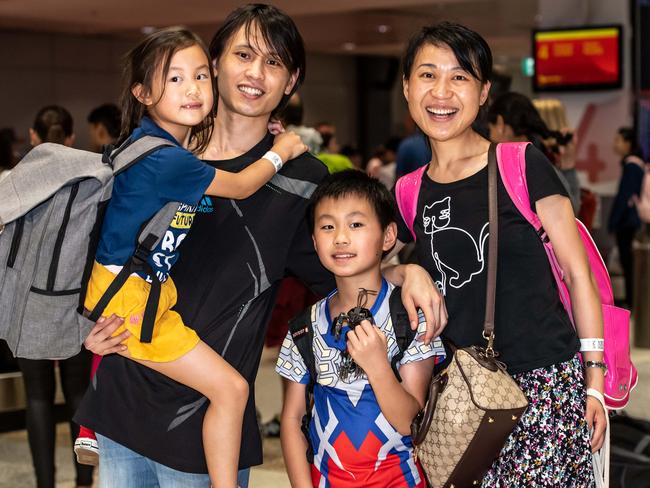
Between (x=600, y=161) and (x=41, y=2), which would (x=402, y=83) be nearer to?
(x=600, y=161)

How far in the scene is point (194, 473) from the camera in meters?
2.19

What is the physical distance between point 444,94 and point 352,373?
0.67m

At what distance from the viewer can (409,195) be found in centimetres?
234

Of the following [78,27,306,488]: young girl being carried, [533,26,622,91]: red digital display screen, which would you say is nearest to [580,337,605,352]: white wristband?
[78,27,306,488]: young girl being carried

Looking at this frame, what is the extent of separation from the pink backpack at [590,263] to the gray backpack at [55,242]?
587mm

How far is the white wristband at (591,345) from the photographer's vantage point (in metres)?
2.18

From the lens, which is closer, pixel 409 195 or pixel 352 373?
pixel 352 373

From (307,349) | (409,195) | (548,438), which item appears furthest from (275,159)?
(548,438)

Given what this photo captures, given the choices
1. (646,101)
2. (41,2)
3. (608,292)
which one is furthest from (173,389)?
(41,2)

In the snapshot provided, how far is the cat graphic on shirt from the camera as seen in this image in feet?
7.07

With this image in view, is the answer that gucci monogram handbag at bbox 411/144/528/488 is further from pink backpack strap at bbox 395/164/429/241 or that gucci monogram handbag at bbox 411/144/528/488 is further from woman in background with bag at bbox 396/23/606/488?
pink backpack strap at bbox 395/164/429/241

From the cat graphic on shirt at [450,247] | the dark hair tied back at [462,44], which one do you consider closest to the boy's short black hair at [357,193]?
the cat graphic on shirt at [450,247]

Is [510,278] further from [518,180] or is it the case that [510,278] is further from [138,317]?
[138,317]

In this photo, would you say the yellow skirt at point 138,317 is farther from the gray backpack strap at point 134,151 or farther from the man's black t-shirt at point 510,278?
the man's black t-shirt at point 510,278
